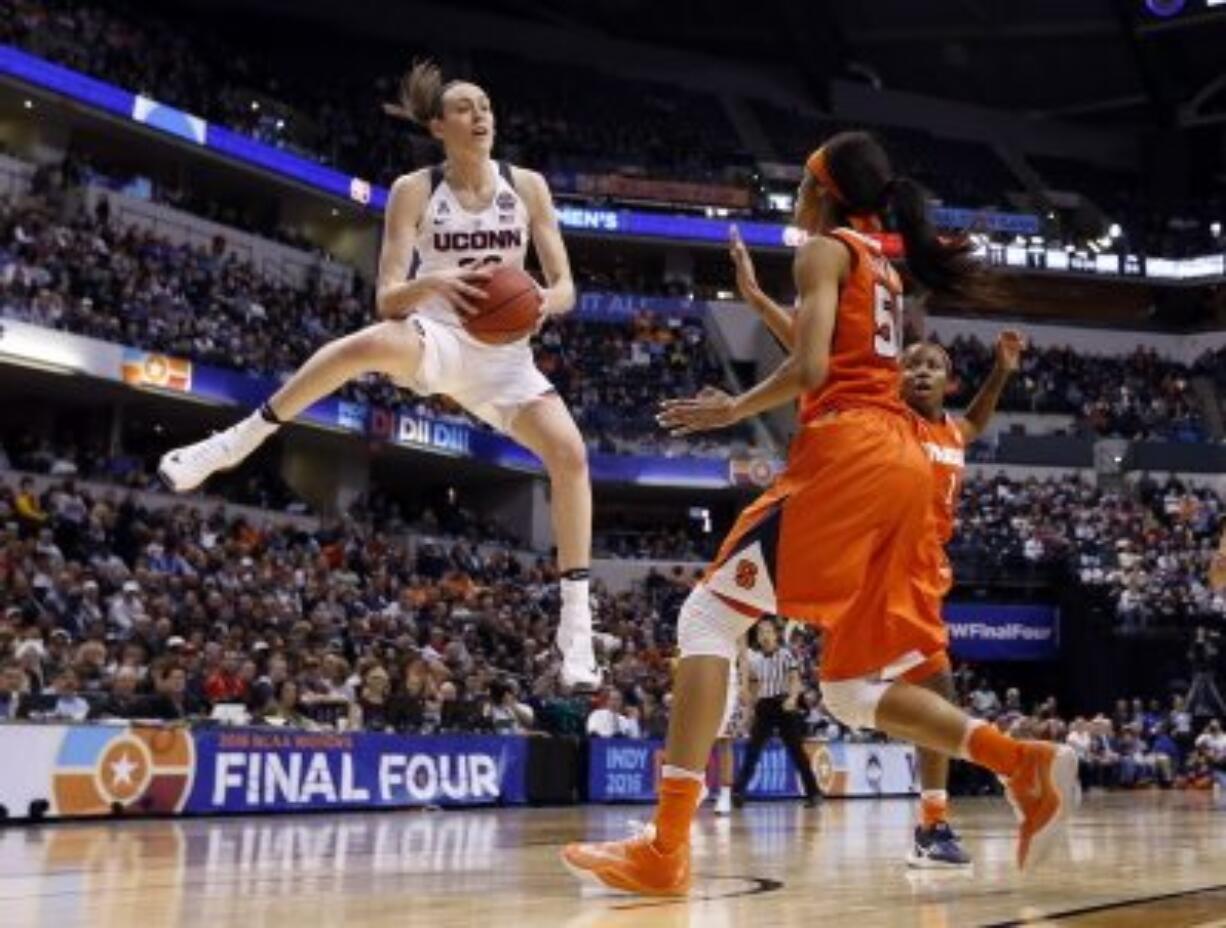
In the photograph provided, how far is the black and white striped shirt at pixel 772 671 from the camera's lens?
43.4 feet

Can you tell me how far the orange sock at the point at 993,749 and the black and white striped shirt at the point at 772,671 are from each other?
8.78 m

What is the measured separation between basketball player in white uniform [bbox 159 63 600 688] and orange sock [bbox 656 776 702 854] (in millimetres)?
1168

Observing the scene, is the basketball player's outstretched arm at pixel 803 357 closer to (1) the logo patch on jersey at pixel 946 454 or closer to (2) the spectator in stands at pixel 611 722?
(1) the logo patch on jersey at pixel 946 454

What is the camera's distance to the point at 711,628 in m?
4.71

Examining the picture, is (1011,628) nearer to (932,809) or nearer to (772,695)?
(772,695)

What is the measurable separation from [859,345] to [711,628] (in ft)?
3.18

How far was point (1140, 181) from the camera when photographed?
152ft

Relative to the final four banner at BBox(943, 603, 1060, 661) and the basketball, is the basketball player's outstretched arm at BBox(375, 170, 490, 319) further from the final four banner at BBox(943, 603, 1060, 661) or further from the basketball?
the final four banner at BBox(943, 603, 1060, 661)

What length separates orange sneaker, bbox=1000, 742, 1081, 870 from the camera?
428 cm

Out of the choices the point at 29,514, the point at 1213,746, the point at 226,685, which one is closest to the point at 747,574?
the point at 226,685

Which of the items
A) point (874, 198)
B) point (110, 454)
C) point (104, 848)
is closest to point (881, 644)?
point (874, 198)

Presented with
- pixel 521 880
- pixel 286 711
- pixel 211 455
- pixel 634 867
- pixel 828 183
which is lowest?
pixel 521 880

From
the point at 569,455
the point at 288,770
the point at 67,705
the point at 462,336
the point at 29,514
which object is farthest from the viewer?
the point at 29,514

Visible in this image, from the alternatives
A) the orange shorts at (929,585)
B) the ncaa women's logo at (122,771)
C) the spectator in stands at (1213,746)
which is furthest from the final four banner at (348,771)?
the spectator in stands at (1213,746)
